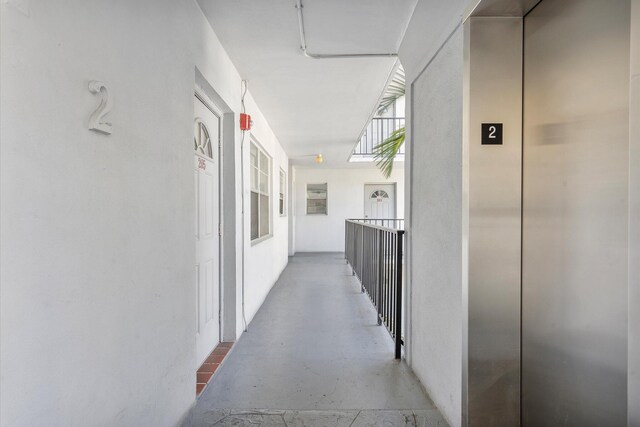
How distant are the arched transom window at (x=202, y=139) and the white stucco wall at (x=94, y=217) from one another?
50cm

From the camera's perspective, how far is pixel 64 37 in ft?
3.05

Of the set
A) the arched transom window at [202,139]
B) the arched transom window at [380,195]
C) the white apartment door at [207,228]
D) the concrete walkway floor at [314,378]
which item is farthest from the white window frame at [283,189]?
the arched transom window at [202,139]

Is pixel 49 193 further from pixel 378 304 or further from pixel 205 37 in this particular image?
pixel 378 304

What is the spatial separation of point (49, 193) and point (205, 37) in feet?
5.19

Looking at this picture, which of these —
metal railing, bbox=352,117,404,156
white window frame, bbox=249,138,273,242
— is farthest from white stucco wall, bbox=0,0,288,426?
metal railing, bbox=352,117,404,156

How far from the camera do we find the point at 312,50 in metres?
2.45

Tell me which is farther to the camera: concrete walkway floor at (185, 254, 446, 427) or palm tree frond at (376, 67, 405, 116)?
palm tree frond at (376, 67, 405, 116)

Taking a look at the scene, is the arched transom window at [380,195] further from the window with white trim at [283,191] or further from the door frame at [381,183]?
the window with white trim at [283,191]

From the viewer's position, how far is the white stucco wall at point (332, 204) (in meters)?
9.00

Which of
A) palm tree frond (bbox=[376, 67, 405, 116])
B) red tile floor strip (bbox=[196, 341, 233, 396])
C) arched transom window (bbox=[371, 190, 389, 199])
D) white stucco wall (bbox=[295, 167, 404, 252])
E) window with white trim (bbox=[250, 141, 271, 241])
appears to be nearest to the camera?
red tile floor strip (bbox=[196, 341, 233, 396])

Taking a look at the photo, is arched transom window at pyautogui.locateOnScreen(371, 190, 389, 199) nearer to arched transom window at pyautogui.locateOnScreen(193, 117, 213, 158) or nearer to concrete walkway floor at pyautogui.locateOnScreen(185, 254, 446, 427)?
concrete walkway floor at pyautogui.locateOnScreen(185, 254, 446, 427)

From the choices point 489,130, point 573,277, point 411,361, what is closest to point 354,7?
point 489,130

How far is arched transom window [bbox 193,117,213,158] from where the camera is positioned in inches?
88.5

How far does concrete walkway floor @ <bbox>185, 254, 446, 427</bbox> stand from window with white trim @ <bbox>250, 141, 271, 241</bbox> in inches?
41.9
